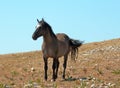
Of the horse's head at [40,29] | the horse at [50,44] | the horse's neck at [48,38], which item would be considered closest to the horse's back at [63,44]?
the horse at [50,44]

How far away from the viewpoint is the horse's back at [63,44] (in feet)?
72.2

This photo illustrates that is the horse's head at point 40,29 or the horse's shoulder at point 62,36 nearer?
the horse's head at point 40,29

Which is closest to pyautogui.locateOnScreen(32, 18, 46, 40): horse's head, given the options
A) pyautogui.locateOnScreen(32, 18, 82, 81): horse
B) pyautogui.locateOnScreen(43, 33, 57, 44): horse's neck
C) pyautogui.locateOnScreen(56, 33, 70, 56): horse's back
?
pyautogui.locateOnScreen(32, 18, 82, 81): horse

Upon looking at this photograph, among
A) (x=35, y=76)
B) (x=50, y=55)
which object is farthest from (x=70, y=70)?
(x=50, y=55)

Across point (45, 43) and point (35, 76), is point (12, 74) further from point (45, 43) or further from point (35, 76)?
point (45, 43)

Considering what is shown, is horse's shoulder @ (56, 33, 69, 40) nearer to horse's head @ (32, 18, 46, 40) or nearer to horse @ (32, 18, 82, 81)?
horse @ (32, 18, 82, 81)

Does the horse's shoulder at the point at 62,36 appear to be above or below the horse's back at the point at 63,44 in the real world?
above

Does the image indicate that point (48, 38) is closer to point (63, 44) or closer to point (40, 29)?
point (40, 29)

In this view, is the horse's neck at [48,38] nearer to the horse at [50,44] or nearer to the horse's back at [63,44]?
the horse at [50,44]

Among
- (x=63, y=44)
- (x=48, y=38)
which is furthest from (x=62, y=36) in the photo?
(x=48, y=38)

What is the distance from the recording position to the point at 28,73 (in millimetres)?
24719

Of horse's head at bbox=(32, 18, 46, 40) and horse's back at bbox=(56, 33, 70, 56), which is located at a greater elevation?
horse's head at bbox=(32, 18, 46, 40)

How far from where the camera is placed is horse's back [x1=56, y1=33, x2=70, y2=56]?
22.0m

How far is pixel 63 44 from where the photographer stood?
22531 millimetres
